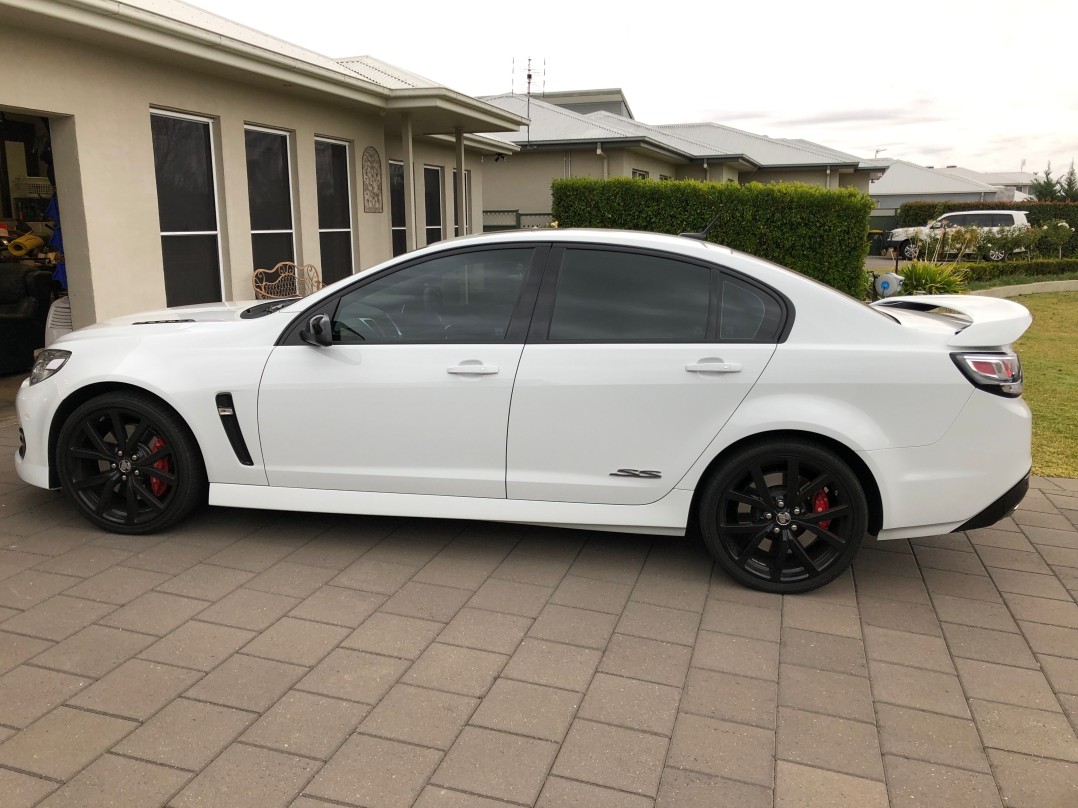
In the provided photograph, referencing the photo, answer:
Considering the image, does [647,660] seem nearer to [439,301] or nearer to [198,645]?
[198,645]

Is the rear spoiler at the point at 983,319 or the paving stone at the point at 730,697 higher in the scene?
the rear spoiler at the point at 983,319

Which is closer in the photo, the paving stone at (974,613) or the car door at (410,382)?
the paving stone at (974,613)

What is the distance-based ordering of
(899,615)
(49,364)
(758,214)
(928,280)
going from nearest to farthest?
1. (899,615)
2. (49,364)
3. (928,280)
4. (758,214)

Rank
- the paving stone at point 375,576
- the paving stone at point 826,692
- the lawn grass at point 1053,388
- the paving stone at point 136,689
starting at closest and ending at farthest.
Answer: the paving stone at point 136,689 < the paving stone at point 826,692 < the paving stone at point 375,576 < the lawn grass at point 1053,388

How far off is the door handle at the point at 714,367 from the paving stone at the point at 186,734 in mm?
2282

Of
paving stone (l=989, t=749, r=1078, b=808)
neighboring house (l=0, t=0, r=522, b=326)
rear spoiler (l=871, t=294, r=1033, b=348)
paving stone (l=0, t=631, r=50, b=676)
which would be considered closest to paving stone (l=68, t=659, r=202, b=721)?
paving stone (l=0, t=631, r=50, b=676)

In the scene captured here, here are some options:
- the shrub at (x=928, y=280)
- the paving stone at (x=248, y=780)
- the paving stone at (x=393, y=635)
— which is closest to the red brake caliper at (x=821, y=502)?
the paving stone at (x=393, y=635)

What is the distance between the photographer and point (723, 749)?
2844 mm

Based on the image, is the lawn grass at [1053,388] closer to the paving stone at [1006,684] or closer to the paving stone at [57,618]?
the paving stone at [1006,684]

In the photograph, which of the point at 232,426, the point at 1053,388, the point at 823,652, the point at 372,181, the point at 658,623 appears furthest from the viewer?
the point at 372,181

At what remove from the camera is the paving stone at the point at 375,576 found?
13.1 ft

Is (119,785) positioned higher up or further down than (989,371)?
further down

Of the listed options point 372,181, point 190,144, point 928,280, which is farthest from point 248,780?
point 928,280

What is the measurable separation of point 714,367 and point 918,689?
5.02ft
